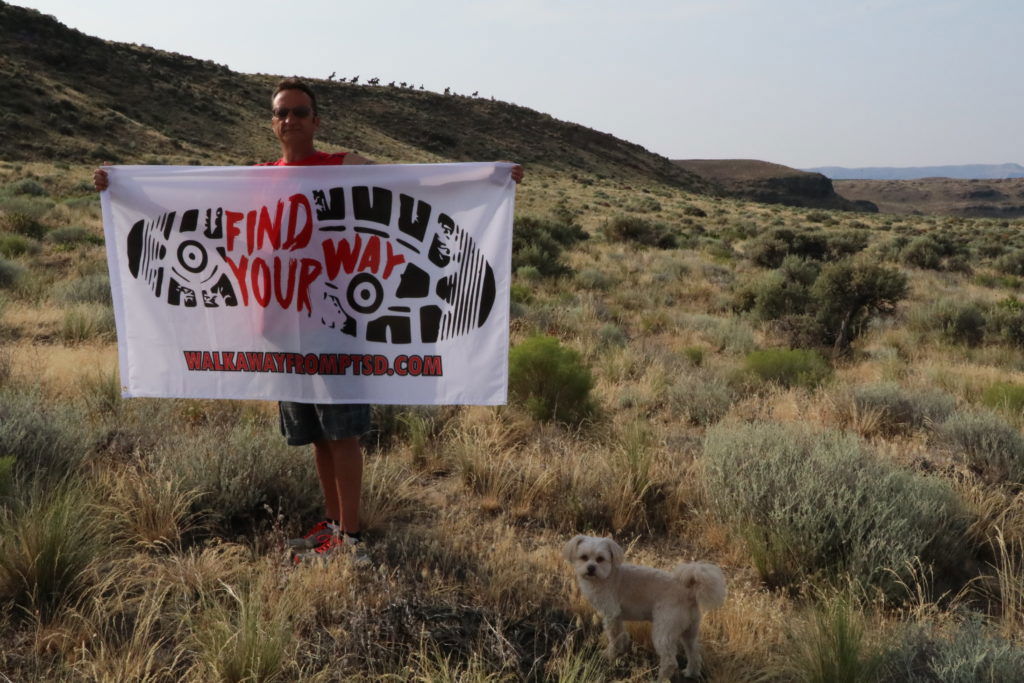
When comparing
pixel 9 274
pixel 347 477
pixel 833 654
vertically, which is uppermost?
pixel 9 274

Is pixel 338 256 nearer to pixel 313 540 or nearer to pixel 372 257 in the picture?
pixel 372 257

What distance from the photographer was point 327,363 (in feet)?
10.6

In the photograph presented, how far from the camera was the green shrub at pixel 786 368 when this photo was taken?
7242 millimetres

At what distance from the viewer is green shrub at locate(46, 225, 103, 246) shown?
42.9ft

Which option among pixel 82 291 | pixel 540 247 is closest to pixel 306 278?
pixel 82 291

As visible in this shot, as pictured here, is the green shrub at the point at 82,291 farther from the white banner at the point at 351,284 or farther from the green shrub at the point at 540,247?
the white banner at the point at 351,284

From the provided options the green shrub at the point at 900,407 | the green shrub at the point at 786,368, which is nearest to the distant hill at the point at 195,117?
the green shrub at the point at 786,368

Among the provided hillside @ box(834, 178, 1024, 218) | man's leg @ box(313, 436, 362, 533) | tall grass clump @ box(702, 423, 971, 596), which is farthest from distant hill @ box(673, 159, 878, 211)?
man's leg @ box(313, 436, 362, 533)

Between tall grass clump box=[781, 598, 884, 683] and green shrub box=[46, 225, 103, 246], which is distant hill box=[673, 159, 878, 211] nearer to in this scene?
green shrub box=[46, 225, 103, 246]

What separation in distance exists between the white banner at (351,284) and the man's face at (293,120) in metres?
0.16

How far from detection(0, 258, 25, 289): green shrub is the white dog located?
10013 mm

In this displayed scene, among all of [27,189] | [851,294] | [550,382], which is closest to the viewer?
[550,382]

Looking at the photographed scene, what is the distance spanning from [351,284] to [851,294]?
939 cm

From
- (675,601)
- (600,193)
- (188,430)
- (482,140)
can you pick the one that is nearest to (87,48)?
(482,140)
